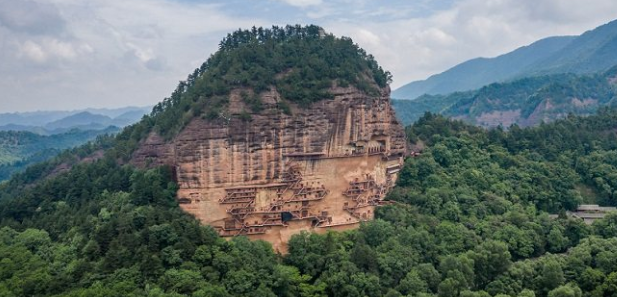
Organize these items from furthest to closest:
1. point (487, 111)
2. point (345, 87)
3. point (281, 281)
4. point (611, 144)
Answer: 1. point (487, 111)
2. point (611, 144)
3. point (345, 87)
4. point (281, 281)

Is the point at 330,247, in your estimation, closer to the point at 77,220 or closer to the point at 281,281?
the point at 281,281

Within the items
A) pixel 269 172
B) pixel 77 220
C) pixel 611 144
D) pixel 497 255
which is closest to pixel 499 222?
pixel 497 255

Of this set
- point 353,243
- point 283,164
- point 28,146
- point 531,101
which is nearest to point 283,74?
point 283,164

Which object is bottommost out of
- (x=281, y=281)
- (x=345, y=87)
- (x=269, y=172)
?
(x=281, y=281)

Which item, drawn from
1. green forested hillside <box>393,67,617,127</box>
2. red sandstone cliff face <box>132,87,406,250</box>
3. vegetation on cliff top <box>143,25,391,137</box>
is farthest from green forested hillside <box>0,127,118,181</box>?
green forested hillside <box>393,67,617,127</box>

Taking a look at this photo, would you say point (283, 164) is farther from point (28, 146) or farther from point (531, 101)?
point (28, 146)

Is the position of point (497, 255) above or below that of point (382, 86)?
below

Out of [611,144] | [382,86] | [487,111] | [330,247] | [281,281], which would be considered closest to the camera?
[281,281]

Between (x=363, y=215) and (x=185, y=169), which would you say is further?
(x=363, y=215)
